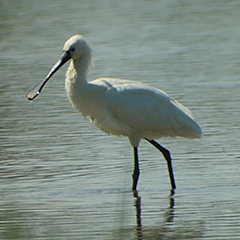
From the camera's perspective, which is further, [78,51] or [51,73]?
[51,73]

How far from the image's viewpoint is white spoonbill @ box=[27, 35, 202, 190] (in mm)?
7746

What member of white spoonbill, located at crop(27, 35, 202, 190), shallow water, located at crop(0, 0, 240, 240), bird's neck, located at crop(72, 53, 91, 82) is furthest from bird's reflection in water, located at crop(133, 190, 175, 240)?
bird's neck, located at crop(72, 53, 91, 82)

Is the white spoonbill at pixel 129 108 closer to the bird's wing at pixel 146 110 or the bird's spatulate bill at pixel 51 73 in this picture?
the bird's wing at pixel 146 110

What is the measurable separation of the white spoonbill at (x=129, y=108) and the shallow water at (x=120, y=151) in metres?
0.54

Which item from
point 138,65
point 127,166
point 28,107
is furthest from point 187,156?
point 138,65

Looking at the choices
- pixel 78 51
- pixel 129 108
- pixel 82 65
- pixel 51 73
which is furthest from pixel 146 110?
pixel 51 73

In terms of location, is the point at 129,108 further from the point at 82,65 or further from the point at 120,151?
the point at 120,151

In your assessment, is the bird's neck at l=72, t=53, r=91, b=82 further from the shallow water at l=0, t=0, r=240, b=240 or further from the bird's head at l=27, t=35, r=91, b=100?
the shallow water at l=0, t=0, r=240, b=240

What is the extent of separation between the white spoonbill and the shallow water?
0.54m

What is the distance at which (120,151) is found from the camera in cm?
910

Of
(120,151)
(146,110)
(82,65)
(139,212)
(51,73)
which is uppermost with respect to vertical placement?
(82,65)

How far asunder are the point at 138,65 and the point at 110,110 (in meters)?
8.12

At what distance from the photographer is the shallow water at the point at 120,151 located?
20.9 ft

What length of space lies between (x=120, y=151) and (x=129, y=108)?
57.8 inches
